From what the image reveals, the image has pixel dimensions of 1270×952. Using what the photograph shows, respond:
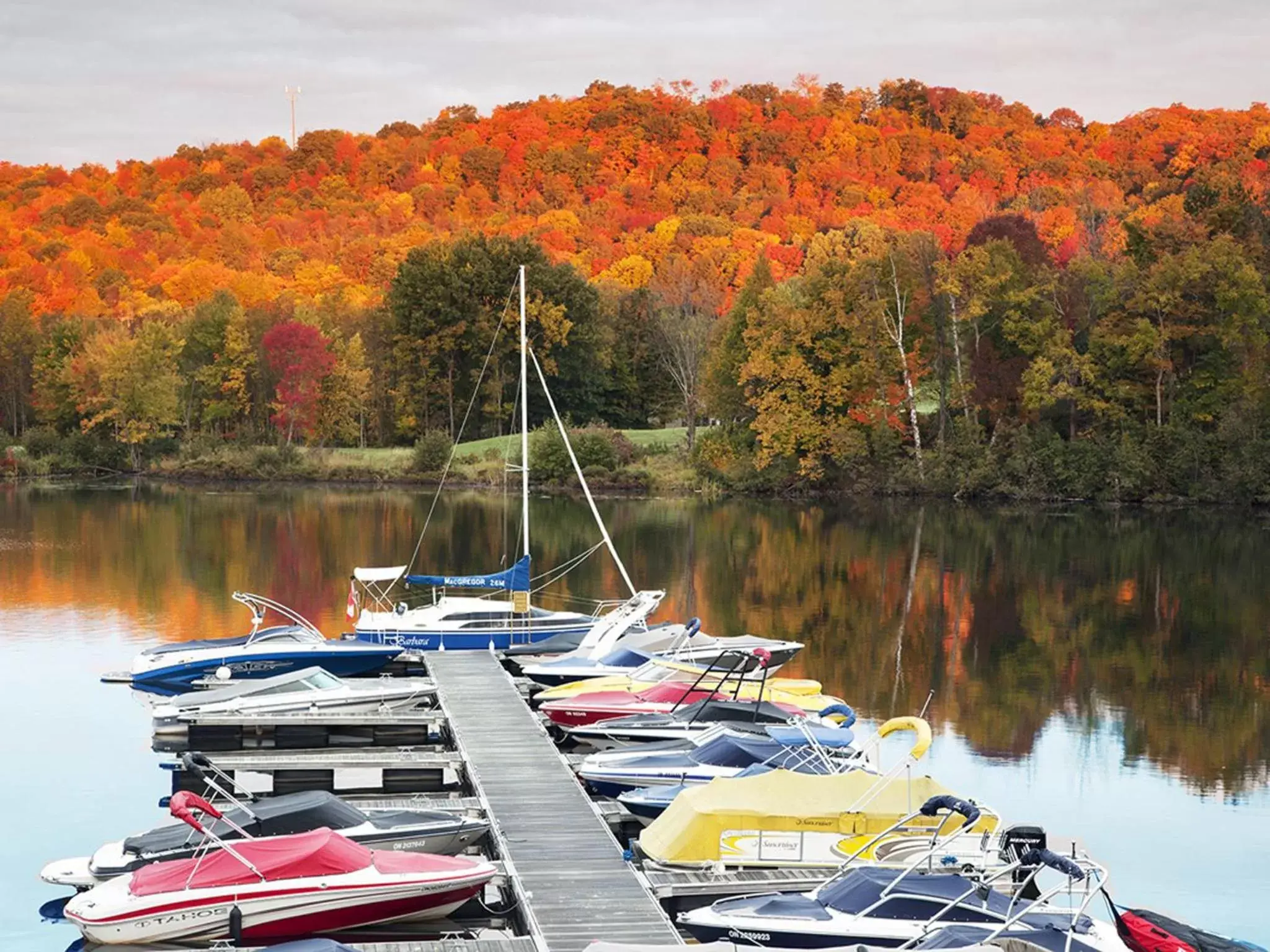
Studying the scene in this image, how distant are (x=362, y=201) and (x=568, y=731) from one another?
131957mm

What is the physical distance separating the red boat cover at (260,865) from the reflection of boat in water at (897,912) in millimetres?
3699

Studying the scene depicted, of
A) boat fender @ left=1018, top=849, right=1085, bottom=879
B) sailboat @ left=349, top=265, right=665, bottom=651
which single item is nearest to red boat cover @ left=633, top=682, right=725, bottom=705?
sailboat @ left=349, top=265, right=665, bottom=651

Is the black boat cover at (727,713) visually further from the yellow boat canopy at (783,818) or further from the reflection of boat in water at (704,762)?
the yellow boat canopy at (783,818)

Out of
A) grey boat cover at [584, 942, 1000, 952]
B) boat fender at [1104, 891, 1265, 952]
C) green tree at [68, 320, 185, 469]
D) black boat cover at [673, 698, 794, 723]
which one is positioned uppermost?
green tree at [68, 320, 185, 469]

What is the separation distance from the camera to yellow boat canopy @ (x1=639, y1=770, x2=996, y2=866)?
17859mm

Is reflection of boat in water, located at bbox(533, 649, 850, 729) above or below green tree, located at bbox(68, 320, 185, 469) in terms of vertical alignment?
below

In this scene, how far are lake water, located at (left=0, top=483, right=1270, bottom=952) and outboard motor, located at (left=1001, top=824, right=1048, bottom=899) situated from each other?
2.73 m

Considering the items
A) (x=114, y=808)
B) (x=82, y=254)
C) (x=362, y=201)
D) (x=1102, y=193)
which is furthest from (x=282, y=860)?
(x=362, y=201)

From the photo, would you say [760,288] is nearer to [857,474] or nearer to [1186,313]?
[857,474]

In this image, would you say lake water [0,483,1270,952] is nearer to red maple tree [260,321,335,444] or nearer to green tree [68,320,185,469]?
red maple tree [260,321,335,444]

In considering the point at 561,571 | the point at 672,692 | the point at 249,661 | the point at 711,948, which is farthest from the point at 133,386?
the point at 711,948

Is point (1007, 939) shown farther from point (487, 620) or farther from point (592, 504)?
point (592, 504)

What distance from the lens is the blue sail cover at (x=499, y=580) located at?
34.6 meters

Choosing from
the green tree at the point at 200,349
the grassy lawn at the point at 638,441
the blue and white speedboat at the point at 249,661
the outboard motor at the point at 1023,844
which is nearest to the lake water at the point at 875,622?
the blue and white speedboat at the point at 249,661
